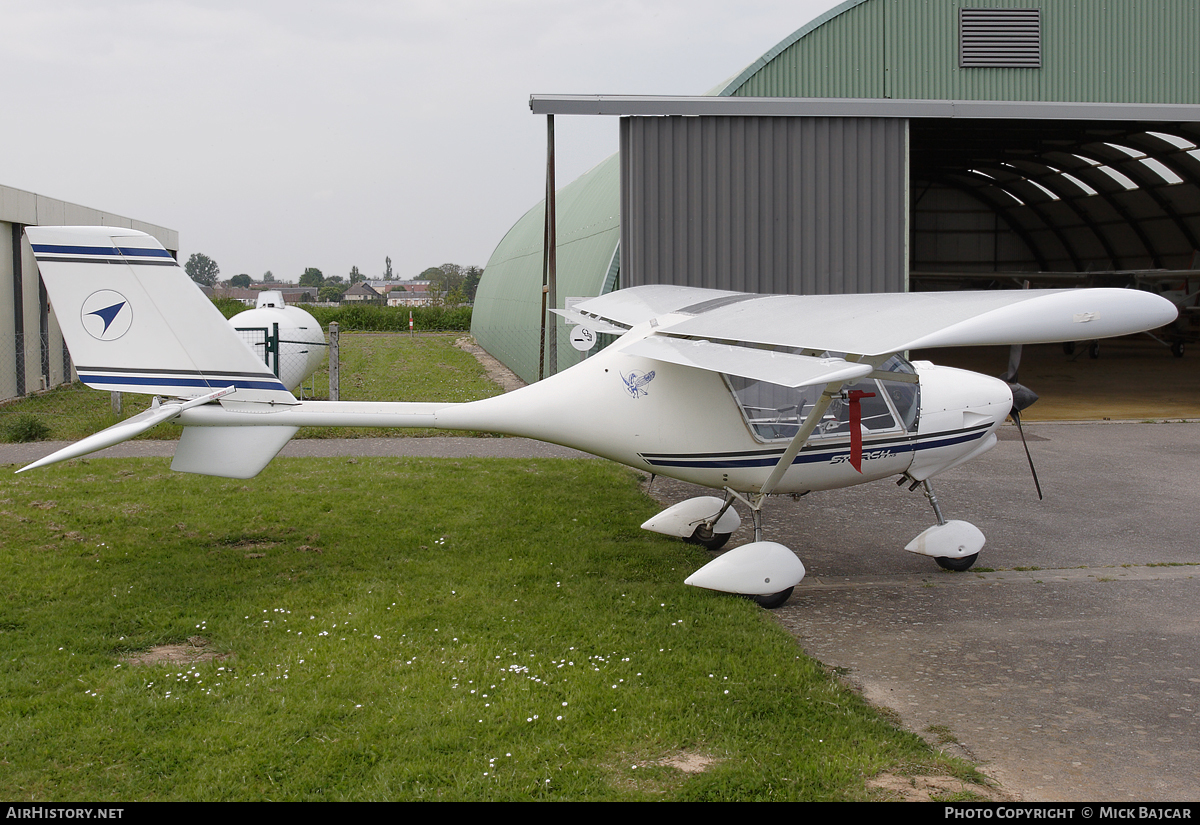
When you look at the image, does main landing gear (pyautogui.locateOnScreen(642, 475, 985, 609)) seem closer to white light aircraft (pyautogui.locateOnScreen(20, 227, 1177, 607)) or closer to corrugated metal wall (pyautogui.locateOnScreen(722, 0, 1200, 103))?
white light aircraft (pyautogui.locateOnScreen(20, 227, 1177, 607))

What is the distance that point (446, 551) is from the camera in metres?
7.58

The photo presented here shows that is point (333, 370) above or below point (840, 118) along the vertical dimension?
below

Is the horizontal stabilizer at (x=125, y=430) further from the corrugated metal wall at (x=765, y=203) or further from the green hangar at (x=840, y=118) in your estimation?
the corrugated metal wall at (x=765, y=203)

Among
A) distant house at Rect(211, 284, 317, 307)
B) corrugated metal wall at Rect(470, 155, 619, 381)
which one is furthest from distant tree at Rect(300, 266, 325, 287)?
corrugated metal wall at Rect(470, 155, 619, 381)

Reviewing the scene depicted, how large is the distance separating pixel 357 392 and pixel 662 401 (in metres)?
11.5

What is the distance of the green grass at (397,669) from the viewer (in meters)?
4.04

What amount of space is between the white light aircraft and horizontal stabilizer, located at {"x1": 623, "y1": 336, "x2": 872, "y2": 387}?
2 centimetres

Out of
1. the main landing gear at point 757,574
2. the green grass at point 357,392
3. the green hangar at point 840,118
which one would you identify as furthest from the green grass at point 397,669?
the green hangar at point 840,118

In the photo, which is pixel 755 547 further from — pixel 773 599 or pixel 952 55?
pixel 952 55

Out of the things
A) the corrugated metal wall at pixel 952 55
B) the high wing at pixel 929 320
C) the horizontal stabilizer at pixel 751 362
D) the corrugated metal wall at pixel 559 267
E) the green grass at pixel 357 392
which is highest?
the corrugated metal wall at pixel 952 55

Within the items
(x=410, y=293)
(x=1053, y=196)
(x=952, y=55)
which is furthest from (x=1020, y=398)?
(x=410, y=293)

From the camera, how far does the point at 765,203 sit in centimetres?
1296

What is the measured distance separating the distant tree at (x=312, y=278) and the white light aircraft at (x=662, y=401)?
135269 mm
